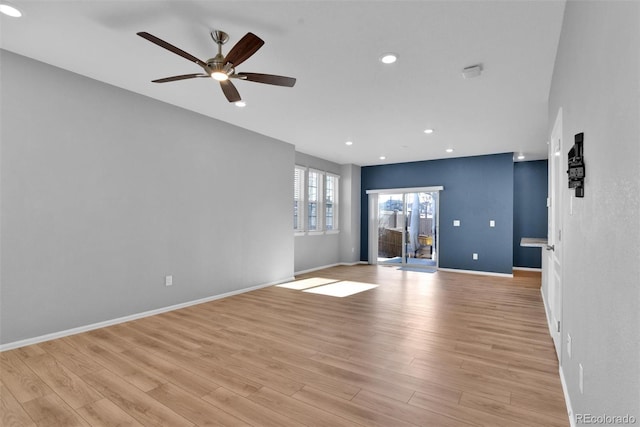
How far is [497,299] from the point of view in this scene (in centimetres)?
501

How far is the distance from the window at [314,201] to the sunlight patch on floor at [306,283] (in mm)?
1223

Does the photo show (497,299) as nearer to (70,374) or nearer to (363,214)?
(363,214)

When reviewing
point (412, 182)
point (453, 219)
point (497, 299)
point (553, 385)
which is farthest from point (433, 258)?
point (553, 385)

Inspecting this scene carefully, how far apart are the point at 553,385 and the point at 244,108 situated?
4442mm

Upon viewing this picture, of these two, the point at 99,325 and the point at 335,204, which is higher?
the point at 335,204

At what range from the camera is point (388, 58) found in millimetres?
2980

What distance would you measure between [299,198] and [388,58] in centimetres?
464

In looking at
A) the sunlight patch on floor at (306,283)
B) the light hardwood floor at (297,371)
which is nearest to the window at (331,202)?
the sunlight patch on floor at (306,283)

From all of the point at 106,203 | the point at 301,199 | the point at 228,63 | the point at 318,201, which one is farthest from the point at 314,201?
the point at 228,63

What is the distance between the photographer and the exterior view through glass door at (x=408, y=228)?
8133 millimetres

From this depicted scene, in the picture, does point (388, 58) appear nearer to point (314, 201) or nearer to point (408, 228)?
point (314, 201)

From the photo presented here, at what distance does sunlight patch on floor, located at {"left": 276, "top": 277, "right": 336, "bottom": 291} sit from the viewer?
5902mm

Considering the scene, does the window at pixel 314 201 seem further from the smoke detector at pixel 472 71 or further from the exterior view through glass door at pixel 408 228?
the smoke detector at pixel 472 71

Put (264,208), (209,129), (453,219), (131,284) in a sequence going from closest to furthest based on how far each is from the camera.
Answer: (131,284) → (209,129) → (264,208) → (453,219)
